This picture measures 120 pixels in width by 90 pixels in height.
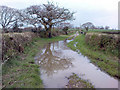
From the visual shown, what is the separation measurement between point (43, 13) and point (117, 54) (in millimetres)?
16562

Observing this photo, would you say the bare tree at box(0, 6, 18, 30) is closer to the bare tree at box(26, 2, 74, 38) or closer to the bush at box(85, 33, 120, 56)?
the bare tree at box(26, 2, 74, 38)

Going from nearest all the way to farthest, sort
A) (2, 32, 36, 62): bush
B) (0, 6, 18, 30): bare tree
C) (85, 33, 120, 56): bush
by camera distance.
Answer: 1. (2, 32, 36, 62): bush
2. (85, 33, 120, 56): bush
3. (0, 6, 18, 30): bare tree

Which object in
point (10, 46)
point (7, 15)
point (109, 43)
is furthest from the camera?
point (7, 15)

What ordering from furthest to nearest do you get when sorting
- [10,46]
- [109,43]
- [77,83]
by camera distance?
1. [109,43]
2. [10,46]
3. [77,83]

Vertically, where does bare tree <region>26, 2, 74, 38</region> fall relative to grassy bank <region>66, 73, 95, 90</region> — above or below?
above

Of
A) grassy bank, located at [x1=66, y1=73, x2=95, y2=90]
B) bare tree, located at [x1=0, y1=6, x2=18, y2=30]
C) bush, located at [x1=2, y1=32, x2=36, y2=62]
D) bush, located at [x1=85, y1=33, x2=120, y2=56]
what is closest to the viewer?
grassy bank, located at [x1=66, y1=73, x2=95, y2=90]

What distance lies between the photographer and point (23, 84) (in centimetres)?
329

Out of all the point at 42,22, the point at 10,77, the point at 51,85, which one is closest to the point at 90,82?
the point at 51,85

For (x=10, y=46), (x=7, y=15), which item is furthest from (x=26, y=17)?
(x=10, y=46)

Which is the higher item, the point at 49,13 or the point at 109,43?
the point at 49,13

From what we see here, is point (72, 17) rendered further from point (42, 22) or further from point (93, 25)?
point (93, 25)

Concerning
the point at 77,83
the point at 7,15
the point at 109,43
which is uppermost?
the point at 7,15

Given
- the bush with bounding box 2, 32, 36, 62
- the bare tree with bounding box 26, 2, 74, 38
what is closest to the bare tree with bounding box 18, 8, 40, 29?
the bare tree with bounding box 26, 2, 74, 38

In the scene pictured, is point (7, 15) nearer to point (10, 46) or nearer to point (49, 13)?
point (49, 13)
